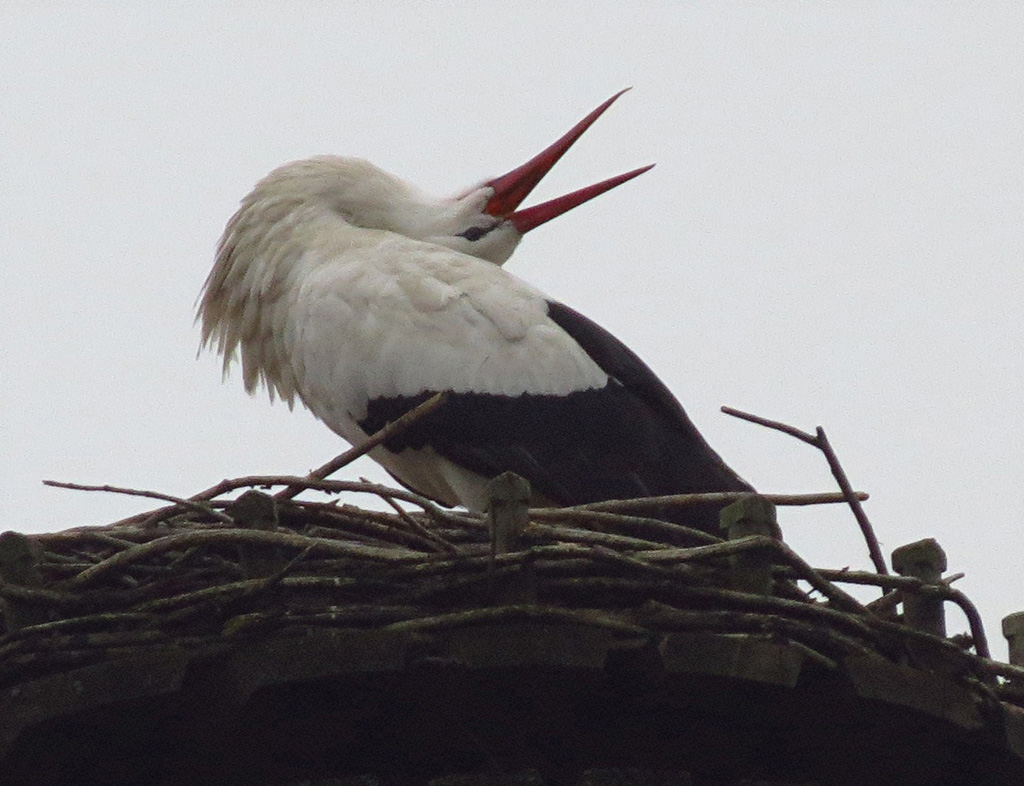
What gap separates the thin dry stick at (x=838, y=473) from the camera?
498cm

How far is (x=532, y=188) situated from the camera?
7.56m

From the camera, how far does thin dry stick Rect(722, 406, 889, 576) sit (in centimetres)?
498

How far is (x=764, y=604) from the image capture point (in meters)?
4.63

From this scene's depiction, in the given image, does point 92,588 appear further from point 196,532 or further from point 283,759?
point 283,759

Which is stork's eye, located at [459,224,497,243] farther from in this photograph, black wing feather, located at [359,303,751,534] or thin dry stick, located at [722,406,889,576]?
thin dry stick, located at [722,406,889,576]

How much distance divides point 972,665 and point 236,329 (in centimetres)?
322

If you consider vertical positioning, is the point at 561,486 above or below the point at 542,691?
above

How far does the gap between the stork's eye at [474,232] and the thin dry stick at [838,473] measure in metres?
2.49

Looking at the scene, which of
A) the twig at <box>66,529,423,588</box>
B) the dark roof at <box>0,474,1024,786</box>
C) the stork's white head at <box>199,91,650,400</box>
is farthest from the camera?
the stork's white head at <box>199,91,650,400</box>

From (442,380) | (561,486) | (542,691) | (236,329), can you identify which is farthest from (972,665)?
(236,329)

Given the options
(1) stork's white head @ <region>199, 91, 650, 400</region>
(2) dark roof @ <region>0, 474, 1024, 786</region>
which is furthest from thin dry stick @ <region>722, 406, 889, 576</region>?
(1) stork's white head @ <region>199, 91, 650, 400</region>

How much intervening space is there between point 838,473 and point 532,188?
2726mm

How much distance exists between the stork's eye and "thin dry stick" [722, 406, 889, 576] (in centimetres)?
249

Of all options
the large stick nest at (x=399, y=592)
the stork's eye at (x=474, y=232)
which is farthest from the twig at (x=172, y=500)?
the stork's eye at (x=474, y=232)
